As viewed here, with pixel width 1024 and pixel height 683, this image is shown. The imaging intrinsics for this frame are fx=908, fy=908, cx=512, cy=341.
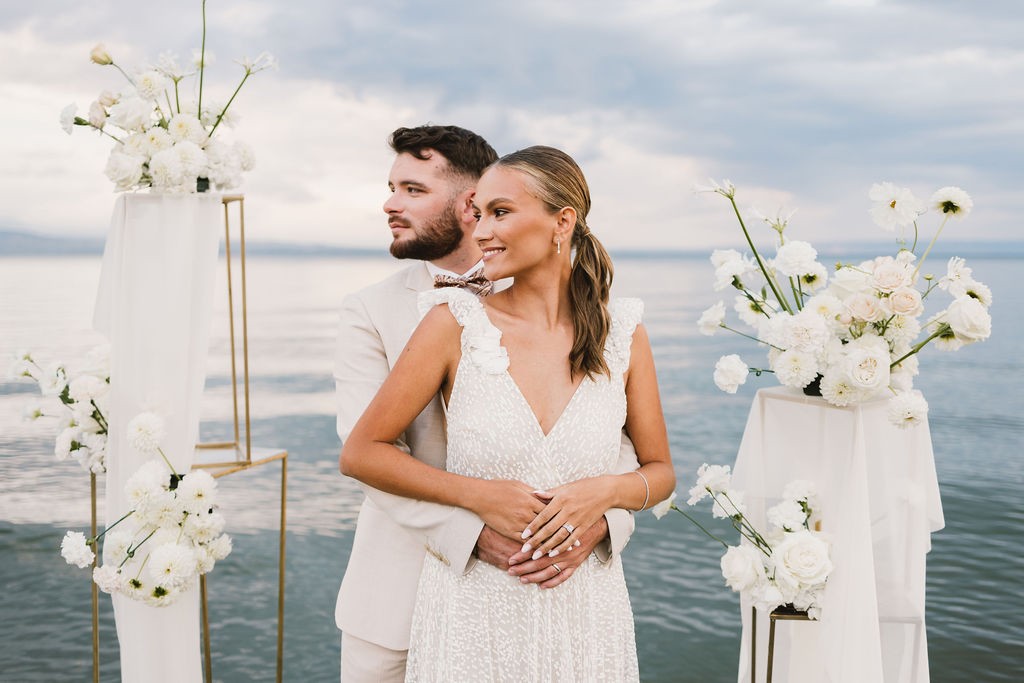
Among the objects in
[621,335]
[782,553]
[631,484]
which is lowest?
[782,553]

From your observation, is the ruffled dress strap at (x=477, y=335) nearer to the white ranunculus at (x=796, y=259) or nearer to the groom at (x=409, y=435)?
the groom at (x=409, y=435)

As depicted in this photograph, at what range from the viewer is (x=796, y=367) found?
2.41m

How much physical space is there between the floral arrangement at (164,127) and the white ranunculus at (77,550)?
1.12 m

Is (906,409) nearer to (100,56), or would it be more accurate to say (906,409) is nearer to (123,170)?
(123,170)

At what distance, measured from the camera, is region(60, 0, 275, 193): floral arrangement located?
2.70m

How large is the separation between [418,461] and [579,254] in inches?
23.1

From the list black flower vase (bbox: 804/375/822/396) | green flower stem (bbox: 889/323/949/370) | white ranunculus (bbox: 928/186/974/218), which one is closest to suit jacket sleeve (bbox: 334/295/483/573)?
black flower vase (bbox: 804/375/822/396)

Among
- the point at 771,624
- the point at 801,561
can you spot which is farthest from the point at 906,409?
the point at 771,624

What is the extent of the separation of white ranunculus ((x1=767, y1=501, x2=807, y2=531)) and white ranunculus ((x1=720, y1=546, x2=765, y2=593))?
11cm

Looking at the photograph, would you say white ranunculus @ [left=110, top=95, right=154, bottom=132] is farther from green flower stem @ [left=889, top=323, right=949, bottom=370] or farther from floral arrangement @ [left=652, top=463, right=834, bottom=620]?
green flower stem @ [left=889, top=323, right=949, bottom=370]

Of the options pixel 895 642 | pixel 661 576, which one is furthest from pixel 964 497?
pixel 895 642

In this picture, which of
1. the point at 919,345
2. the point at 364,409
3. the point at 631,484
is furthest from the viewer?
the point at 919,345

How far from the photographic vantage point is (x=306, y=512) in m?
8.66

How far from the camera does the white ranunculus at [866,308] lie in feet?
7.65
